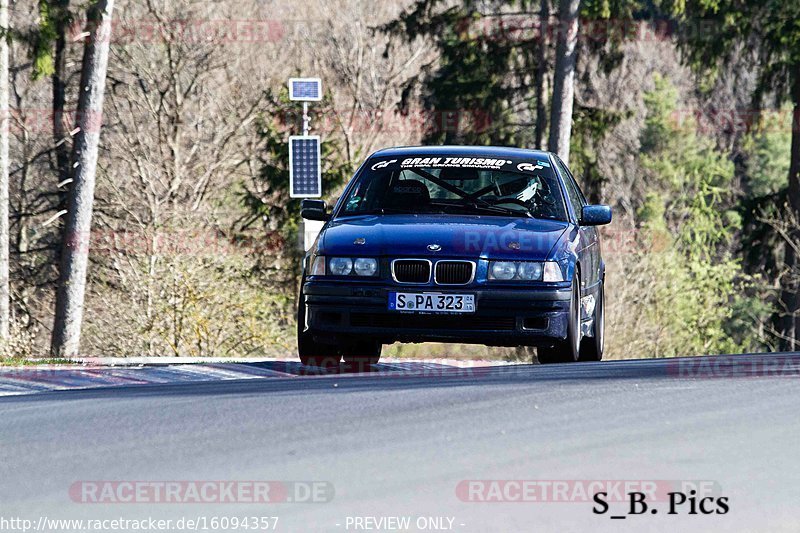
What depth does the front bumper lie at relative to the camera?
10477mm

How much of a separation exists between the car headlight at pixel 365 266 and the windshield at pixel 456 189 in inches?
40.3

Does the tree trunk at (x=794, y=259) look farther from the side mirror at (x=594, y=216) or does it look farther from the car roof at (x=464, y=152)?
the side mirror at (x=594, y=216)

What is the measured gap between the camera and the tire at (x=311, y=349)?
36.2 feet

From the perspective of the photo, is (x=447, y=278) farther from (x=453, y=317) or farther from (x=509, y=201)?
(x=509, y=201)

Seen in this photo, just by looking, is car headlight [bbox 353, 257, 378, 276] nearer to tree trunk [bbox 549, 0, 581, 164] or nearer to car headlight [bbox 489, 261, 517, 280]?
car headlight [bbox 489, 261, 517, 280]

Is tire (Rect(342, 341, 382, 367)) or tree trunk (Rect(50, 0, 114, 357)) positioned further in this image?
tree trunk (Rect(50, 0, 114, 357))

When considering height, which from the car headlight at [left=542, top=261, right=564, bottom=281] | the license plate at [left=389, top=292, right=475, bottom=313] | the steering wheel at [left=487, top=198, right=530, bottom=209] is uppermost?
the steering wheel at [left=487, top=198, right=530, bottom=209]

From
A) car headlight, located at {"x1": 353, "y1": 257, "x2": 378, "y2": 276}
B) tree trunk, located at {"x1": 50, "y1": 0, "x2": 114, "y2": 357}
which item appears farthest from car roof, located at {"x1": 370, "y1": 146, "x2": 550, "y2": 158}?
tree trunk, located at {"x1": 50, "y1": 0, "x2": 114, "y2": 357}

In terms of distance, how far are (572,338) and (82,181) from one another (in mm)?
15831

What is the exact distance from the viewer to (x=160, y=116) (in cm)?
3784

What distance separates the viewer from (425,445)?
6906 mm

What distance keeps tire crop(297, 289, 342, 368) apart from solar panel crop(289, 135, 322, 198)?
8736 mm

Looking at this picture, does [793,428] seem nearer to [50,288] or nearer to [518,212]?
[518,212]

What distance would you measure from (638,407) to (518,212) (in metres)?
3.76
